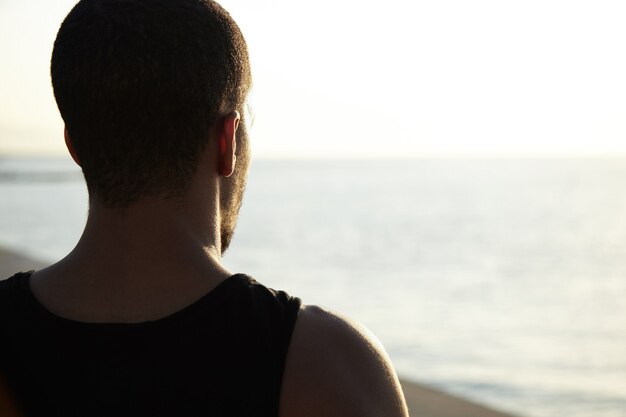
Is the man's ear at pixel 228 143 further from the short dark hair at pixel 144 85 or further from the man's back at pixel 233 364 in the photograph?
the man's back at pixel 233 364

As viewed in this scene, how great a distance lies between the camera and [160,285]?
4.70 feet

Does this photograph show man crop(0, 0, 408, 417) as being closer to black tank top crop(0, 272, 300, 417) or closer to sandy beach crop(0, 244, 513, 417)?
black tank top crop(0, 272, 300, 417)

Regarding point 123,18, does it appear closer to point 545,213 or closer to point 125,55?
point 125,55

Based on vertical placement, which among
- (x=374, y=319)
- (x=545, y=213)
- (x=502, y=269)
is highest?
(x=545, y=213)

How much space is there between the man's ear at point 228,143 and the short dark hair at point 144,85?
0.02m

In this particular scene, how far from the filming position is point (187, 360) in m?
1.38

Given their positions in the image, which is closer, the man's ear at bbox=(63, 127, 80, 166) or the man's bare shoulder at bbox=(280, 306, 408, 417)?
the man's bare shoulder at bbox=(280, 306, 408, 417)

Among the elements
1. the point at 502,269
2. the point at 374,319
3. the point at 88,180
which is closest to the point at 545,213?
the point at 502,269

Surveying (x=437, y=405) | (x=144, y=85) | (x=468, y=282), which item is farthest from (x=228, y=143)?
(x=468, y=282)

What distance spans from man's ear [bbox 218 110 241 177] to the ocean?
9539 millimetres

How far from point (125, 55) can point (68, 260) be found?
35 cm

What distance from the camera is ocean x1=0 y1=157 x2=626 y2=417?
12547 millimetres

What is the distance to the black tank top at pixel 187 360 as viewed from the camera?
138 cm

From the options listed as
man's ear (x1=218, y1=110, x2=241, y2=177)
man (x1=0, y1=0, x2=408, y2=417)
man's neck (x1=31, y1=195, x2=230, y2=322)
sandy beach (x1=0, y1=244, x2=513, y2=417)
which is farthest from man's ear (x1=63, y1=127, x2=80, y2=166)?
sandy beach (x1=0, y1=244, x2=513, y2=417)
